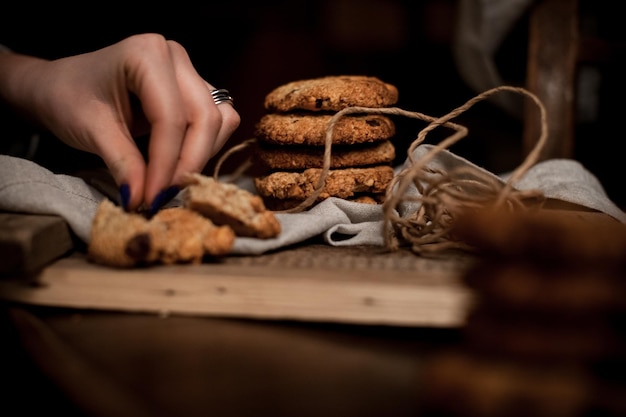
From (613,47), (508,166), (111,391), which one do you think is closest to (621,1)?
(613,47)

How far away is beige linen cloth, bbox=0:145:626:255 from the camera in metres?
0.97

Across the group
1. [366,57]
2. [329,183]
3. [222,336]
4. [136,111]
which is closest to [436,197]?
[329,183]

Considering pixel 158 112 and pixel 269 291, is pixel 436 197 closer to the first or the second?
pixel 269 291

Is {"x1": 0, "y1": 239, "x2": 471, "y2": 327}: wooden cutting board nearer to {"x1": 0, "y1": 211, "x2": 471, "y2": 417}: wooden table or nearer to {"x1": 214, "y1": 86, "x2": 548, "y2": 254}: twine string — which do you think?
{"x1": 0, "y1": 211, "x2": 471, "y2": 417}: wooden table

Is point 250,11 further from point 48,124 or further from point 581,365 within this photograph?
point 581,365

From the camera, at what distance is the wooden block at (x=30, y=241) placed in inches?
32.2

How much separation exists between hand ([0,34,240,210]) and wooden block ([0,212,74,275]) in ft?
0.35

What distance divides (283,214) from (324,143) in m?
0.17

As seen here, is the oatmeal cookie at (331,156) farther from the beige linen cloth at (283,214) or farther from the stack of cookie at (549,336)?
the stack of cookie at (549,336)

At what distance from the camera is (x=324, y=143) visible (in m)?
1.19

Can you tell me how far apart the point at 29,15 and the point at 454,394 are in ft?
5.58

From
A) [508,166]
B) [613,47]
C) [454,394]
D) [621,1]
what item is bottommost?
[508,166]

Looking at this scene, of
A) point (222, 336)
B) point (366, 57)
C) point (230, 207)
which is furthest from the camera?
point (366, 57)

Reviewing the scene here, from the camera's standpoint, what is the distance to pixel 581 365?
60 cm
